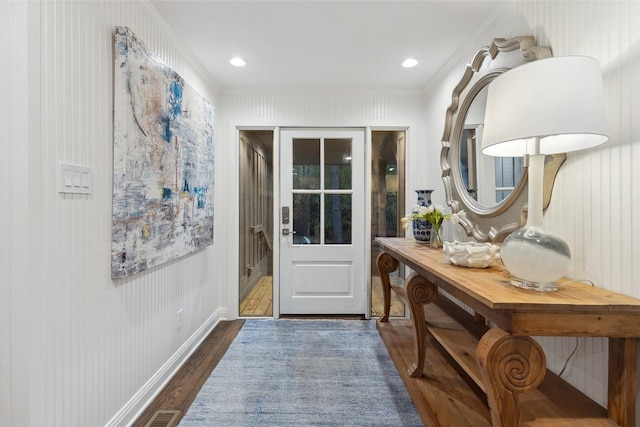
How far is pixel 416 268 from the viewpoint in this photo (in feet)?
5.16

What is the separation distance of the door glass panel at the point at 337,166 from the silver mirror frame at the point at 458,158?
0.95 m

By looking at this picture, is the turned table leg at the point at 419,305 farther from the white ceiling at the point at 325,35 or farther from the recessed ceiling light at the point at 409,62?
the recessed ceiling light at the point at 409,62

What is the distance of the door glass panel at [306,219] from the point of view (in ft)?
9.61

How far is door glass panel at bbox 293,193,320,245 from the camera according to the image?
2.93 m

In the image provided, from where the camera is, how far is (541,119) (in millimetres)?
904

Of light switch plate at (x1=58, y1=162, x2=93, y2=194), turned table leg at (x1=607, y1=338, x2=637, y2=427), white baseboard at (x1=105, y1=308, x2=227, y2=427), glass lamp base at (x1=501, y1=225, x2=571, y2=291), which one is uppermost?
light switch plate at (x1=58, y1=162, x2=93, y2=194)

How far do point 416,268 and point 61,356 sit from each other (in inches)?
63.9

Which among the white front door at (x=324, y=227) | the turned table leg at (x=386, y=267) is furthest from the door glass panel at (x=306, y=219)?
the turned table leg at (x=386, y=267)

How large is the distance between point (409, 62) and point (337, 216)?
4.88 feet

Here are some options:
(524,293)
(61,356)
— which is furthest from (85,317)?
(524,293)

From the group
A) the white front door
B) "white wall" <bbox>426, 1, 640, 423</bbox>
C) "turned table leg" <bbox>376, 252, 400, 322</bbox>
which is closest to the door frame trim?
the white front door

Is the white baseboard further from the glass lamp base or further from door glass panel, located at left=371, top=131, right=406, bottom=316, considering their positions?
the glass lamp base

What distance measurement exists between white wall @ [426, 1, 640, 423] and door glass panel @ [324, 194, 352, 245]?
1.77m

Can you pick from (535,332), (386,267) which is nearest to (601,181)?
(535,332)
